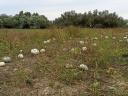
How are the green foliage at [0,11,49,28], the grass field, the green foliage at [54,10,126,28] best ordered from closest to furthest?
1. the grass field
2. the green foliage at [0,11,49,28]
3. the green foliage at [54,10,126,28]

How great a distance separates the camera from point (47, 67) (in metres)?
5.70

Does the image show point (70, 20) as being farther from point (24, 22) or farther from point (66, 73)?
point (66, 73)

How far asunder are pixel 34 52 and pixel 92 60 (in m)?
1.15

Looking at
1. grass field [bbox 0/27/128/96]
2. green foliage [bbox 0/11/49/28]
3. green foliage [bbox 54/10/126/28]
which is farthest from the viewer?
green foliage [bbox 54/10/126/28]

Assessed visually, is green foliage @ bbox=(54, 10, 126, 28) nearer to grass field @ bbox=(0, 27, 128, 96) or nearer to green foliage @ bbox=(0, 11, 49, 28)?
green foliage @ bbox=(0, 11, 49, 28)

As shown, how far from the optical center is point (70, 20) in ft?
64.1

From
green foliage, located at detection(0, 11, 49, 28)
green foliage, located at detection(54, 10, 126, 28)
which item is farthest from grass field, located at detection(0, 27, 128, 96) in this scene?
green foliage, located at detection(54, 10, 126, 28)

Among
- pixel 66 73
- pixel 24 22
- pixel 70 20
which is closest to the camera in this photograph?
pixel 66 73

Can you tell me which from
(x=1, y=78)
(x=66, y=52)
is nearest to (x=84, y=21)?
(x=66, y=52)

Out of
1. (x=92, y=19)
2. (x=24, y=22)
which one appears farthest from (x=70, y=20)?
(x=24, y=22)

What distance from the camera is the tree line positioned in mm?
17453

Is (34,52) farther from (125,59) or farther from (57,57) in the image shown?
(125,59)

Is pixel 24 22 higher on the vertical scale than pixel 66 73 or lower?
lower

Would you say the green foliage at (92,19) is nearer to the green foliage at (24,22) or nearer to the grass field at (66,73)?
the green foliage at (24,22)
